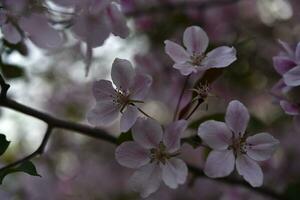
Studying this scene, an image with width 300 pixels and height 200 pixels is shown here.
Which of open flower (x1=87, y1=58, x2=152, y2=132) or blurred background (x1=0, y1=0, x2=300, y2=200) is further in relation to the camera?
blurred background (x1=0, y1=0, x2=300, y2=200)

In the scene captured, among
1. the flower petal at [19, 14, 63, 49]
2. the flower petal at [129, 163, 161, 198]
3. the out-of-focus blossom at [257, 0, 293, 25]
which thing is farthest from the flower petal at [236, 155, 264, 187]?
the out-of-focus blossom at [257, 0, 293, 25]

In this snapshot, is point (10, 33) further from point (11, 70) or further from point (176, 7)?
point (176, 7)

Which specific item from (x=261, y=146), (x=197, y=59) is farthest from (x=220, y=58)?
(x=261, y=146)

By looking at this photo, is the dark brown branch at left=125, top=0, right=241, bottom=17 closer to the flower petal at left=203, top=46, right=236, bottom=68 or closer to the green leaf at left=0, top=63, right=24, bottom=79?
the green leaf at left=0, top=63, right=24, bottom=79

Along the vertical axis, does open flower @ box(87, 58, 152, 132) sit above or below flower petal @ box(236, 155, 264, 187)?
above

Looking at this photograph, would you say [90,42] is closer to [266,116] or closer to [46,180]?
[46,180]

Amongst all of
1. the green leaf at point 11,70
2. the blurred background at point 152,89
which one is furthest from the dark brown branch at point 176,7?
the green leaf at point 11,70
